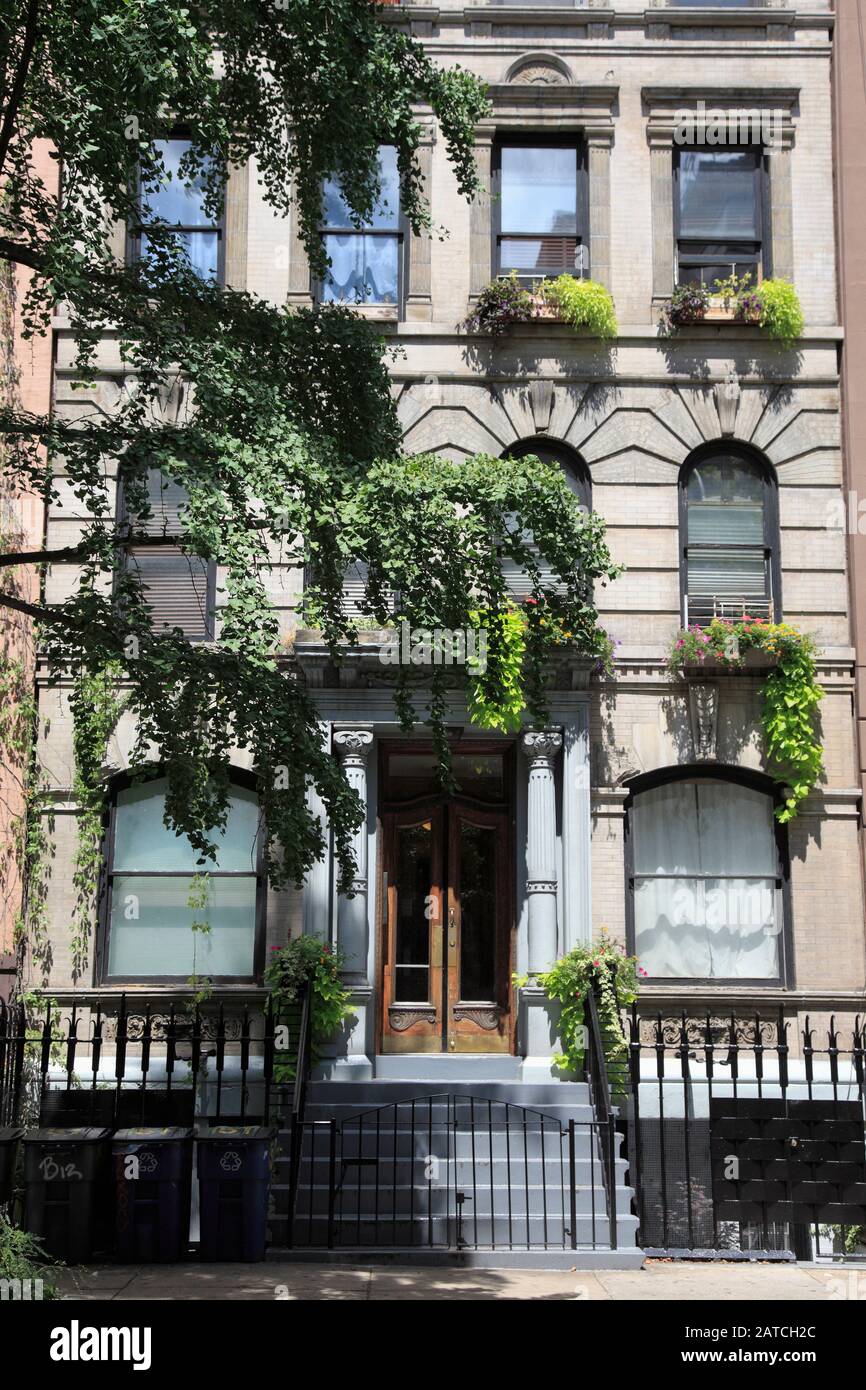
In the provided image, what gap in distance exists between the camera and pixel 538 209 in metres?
16.3

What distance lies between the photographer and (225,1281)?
10.4 metres

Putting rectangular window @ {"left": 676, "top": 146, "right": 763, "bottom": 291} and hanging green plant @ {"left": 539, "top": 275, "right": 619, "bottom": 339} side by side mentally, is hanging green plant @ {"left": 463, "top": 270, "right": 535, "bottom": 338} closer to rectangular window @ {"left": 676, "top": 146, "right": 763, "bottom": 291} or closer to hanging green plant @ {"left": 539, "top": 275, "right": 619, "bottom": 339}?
hanging green plant @ {"left": 539, "top": 275, "right": 619, "bottom": 339}

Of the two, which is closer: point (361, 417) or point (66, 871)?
point (361, 417)

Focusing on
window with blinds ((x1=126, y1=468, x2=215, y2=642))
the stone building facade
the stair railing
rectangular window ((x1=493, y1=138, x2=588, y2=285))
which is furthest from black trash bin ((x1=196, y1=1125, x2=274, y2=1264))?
rectangular window ((x1=493, y1=138, x2=588, y2=285))

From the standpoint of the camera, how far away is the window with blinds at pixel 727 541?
15.4 metres

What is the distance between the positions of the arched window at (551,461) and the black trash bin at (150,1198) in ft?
22.6

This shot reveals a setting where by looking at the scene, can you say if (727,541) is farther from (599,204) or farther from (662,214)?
(599,204)

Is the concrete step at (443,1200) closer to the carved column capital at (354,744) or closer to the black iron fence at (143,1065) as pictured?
the black iron fence at (143,1065)

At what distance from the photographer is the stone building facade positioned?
47.5 feet

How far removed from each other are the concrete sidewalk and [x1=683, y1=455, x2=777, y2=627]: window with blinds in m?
6.73

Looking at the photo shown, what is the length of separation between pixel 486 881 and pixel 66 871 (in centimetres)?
431

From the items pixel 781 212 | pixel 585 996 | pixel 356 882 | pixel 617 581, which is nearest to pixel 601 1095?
pixel 585 996
